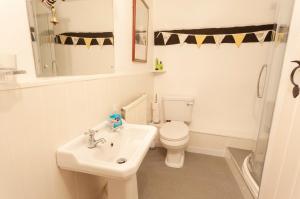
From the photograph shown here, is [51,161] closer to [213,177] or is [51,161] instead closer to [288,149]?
[288,149]

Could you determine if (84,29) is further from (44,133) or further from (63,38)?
(44,133)

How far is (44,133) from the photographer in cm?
69

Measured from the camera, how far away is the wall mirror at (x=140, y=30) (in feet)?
5.22

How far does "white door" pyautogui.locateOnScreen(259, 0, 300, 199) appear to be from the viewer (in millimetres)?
864

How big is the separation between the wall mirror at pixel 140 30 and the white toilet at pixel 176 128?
0.73 meters

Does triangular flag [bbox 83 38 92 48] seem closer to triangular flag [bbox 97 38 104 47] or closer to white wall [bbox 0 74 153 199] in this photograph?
triangular flag [bbox 97 38 104 47]

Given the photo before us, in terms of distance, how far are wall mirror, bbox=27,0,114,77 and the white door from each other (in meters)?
1.13

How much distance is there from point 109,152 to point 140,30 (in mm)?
1321

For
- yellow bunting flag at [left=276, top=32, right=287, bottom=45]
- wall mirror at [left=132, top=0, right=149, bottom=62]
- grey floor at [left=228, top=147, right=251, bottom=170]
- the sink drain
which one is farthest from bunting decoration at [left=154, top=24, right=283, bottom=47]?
the sink drain

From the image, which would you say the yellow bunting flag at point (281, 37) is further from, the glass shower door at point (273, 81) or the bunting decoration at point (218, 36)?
the bunting decoration at point (218, 36)

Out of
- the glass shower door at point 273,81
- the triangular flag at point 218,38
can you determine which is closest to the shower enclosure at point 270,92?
the glass shower door at point 273,81

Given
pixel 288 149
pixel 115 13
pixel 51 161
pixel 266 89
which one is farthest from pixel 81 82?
pixel 266 89

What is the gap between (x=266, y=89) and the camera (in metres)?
1.47

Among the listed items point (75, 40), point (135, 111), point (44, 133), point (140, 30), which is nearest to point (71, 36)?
point (75, 40)
